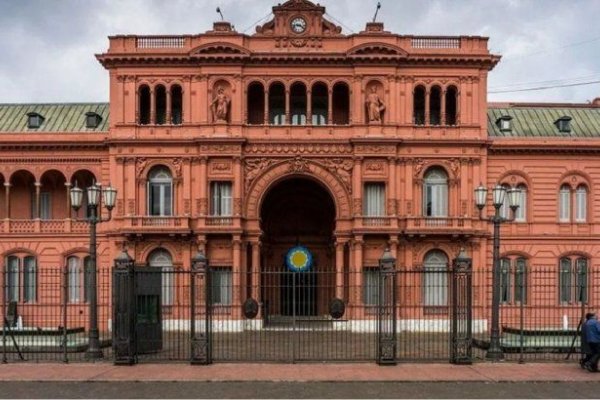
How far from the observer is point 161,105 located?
41781 mm

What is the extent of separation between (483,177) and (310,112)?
9941 millimetres

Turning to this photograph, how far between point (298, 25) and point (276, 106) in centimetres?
460

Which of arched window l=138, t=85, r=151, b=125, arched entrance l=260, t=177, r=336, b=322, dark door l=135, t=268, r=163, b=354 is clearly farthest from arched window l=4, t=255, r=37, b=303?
dark door l=135, t=268, r=163, b=354

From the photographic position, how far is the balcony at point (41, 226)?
138 feet

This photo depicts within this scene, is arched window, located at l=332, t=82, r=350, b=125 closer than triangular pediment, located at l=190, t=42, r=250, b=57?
No

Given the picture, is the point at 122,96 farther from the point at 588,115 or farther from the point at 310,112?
the point at 588,115

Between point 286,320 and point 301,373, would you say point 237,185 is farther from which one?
point 301,373

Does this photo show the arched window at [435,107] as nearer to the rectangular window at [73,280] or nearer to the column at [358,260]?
the column at [358,260]

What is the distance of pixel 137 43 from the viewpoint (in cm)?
4044

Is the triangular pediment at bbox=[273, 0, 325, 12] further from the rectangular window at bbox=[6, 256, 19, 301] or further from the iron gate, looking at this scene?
the rectangular window at bbox=[6, 256, 19, 301]

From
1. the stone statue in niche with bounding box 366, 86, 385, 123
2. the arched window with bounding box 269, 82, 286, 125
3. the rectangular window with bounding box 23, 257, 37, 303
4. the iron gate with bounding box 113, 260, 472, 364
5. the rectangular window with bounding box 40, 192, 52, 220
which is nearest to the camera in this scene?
the iron gate with bounding box 113, 260, 472, 364

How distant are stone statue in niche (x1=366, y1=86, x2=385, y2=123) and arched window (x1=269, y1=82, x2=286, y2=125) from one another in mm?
4947

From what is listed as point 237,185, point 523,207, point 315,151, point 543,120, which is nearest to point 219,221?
point 237,185

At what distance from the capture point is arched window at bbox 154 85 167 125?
41.0 metres
